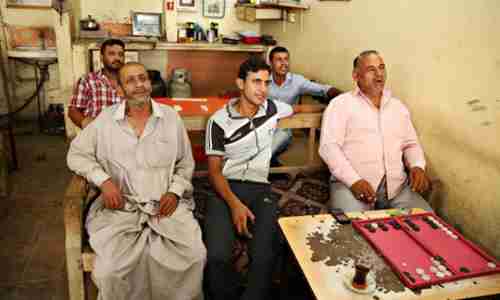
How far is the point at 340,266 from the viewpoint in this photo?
1374 mm

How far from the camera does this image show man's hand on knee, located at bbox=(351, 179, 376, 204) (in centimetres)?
204

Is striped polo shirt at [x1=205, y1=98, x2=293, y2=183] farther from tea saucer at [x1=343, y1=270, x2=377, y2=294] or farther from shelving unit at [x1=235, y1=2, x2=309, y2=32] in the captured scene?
shelving unit at [x1=235, y1=2, x2=309, y2=32]

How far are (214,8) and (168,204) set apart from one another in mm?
4492

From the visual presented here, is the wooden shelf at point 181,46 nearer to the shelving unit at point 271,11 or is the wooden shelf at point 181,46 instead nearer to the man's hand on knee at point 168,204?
the shelving unit at point 271,11

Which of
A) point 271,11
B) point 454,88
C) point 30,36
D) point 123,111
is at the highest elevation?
point 271,11

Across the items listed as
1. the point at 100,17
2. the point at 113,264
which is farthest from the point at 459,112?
the point at 100,17

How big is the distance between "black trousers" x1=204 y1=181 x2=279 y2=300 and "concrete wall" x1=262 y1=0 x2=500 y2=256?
1053 millimetres

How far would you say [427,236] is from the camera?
5.09ft

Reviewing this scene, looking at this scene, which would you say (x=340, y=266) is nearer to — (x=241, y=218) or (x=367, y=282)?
(x=367, y=282)

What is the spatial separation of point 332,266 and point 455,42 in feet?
4.87

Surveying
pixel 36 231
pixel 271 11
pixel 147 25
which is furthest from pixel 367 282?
pixel 147 25

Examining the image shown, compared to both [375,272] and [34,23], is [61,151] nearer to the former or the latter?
[34,23]

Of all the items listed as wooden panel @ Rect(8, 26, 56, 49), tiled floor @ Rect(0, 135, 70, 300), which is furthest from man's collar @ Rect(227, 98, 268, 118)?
wooden panel @ Rect(8, 26, 56, 49)

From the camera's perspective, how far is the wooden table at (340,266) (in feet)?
4.14
